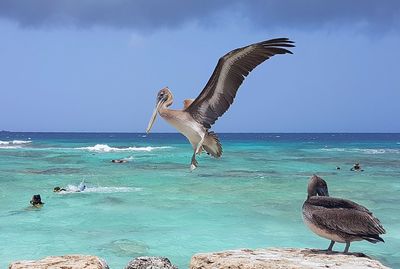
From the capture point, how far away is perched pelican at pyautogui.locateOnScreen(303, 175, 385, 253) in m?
5.31

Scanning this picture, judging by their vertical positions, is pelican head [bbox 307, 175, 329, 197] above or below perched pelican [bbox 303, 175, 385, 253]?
above

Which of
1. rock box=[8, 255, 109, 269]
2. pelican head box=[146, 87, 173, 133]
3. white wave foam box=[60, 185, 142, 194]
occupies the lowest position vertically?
white wave foam box=[60, 185, 142, 194]

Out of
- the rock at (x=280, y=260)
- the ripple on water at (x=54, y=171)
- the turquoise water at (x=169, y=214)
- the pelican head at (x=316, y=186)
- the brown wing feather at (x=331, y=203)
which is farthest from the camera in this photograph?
the ripple on water at (x=54, y=171)

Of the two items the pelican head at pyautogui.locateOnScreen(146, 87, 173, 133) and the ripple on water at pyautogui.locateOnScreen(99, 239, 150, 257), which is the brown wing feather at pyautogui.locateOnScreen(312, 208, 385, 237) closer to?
the pelican head at pyautogui.locateOnScreen(146, 87, 173, 133)

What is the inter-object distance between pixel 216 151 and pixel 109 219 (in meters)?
10.6

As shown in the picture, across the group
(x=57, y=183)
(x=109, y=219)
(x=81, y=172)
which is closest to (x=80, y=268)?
(x=109, y=219)

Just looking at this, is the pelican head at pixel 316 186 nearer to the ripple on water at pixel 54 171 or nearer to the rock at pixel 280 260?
the rock at pixel 280 260

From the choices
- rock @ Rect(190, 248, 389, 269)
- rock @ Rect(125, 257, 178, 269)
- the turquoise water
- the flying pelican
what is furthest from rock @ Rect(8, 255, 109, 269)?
the turquoise water

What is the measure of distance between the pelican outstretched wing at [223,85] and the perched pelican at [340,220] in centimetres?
145

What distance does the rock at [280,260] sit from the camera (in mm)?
5066

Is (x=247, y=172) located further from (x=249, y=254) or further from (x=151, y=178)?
(x=249, y=254)

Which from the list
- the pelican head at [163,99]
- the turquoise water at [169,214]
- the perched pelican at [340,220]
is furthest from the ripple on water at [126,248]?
the pelican head at [163,99]

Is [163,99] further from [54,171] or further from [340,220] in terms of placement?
[54,171]

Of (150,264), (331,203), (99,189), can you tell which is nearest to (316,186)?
(331,203)
